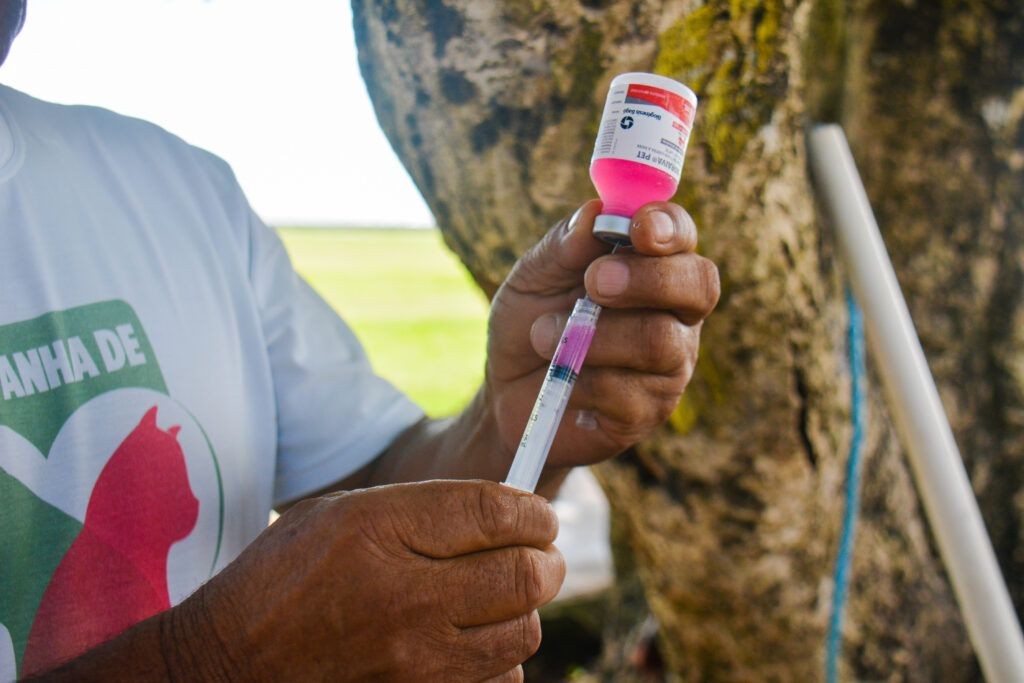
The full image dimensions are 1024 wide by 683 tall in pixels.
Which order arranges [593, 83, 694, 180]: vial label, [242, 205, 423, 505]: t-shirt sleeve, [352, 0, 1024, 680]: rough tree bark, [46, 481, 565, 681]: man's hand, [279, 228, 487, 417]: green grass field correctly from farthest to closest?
1. [279, 228, 487, 417]: green grass field
2. [242, 205, 423, 505]: t-shirt sleeve
3. [352, 0, 1024, 680]: rough tree bark
4. [593, 83, 694, 180]: vial label
5. [46, 481, 565, 681]: man's hand

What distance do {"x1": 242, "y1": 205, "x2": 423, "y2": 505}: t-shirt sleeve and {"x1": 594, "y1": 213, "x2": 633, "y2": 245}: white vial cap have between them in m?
0.60

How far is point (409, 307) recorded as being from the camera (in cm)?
1534

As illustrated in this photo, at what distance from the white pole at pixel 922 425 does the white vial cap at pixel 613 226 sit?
0.72 meters

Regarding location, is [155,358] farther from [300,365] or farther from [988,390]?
[988,390]

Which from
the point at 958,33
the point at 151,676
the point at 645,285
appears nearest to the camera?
the point at 151,676

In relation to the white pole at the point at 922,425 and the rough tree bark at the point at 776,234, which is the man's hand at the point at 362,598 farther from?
the white pole at the point at 922,425

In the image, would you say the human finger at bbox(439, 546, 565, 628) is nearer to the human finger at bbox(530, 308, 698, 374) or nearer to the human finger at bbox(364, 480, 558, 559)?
the human finger at bbox(364, 480, 558, 559)

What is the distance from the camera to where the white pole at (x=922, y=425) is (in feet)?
4.68

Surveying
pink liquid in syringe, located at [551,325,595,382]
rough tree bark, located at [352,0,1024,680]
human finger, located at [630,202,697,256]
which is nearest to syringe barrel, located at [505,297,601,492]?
pink liquid in syringe, located at [551,325,595,382]

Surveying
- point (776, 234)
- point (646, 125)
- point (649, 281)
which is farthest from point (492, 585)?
point (776, 234)

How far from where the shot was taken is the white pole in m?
1.43

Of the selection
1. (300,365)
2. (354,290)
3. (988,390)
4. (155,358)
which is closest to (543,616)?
(988,390)

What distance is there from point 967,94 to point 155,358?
1.77 metres

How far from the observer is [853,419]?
1.61 metres
